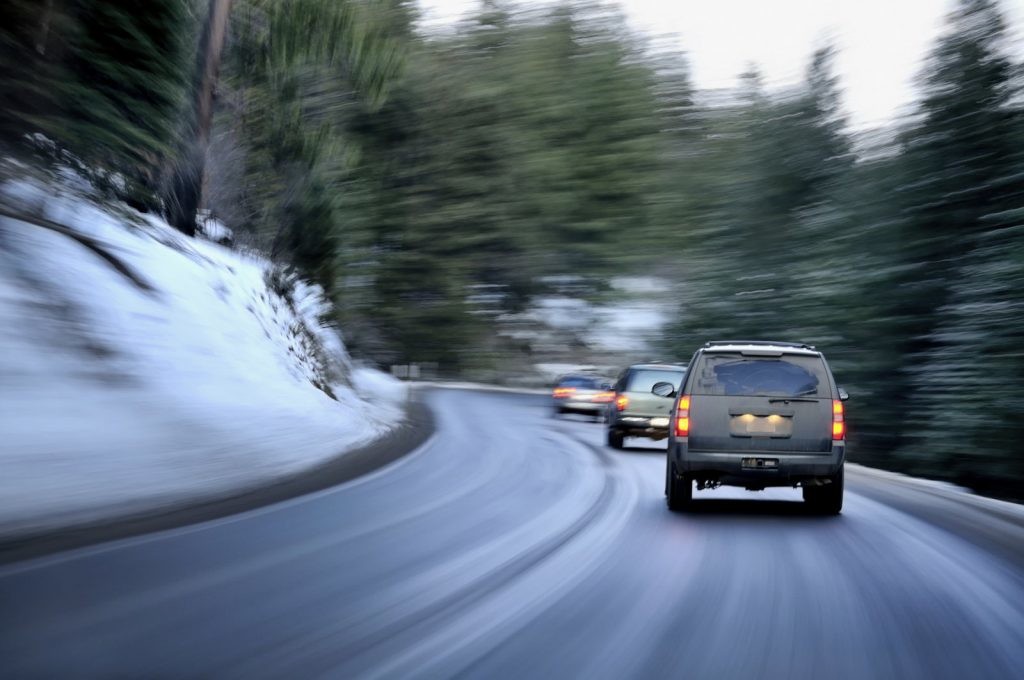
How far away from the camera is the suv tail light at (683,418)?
14.0 metres

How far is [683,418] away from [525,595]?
607 cm

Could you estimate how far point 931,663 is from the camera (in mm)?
6598

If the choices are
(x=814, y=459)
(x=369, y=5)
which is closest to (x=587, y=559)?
(x=814, y=459)

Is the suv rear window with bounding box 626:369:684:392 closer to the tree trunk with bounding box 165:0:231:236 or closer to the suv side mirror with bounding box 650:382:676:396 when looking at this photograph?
the tree trunk with bounding box 165:0:231:236

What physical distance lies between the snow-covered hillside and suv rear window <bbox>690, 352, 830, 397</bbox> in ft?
17.3

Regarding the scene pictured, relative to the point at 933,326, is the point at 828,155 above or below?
above

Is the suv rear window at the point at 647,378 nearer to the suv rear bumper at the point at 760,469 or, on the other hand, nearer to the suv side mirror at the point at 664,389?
the suv side mirror at the point at 664,389

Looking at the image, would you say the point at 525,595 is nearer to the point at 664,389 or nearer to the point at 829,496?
the point at 829,496

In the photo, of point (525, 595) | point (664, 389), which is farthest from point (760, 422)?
point (525, 595)

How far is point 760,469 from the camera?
13766mm

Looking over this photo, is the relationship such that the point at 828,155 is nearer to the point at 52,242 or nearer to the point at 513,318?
the point at 52,242

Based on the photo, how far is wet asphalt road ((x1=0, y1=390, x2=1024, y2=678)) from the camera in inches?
253

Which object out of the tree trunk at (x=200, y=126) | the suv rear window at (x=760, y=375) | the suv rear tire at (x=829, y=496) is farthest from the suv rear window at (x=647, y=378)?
the suv rear window at (x=760, y=375)

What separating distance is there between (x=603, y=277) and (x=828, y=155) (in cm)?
4513
